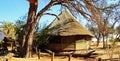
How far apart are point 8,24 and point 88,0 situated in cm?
1345

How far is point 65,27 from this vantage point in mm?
35562

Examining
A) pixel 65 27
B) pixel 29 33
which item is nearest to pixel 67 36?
pixel 65 27

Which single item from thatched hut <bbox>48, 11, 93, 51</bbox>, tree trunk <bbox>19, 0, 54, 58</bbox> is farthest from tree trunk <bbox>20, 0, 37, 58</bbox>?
thatched hut <bbox>48, 11, 93, 51</bbox>

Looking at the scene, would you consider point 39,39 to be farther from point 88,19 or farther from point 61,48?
point 88,19

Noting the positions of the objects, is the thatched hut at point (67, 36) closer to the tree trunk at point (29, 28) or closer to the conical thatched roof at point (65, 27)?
the conical thatched roof at point (65, 27)

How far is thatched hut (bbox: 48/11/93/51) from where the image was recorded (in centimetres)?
3469

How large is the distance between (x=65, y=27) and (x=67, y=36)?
143cm

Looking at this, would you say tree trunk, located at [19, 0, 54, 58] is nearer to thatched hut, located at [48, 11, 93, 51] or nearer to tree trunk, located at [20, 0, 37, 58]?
tree trunk, located at [20, 0, 37, 58]

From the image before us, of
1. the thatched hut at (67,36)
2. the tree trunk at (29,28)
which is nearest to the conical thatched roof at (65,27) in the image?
the thatched hut at (67,36)

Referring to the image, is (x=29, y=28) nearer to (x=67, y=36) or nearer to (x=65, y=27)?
(x=67, y=36)

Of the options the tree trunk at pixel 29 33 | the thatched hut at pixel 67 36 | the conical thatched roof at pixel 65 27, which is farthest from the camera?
the thatched hut at pixel 67 36

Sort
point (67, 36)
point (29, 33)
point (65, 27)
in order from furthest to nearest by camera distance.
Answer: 1. point (65, 27)
2. point (67, 36)
3. point (29, 33)

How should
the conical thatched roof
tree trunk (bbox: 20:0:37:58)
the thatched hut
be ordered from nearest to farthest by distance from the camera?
tree trunk (bbox: 20:0:37:58)
the conical thatched roof
the thatched hut

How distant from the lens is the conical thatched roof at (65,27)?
3456cm
